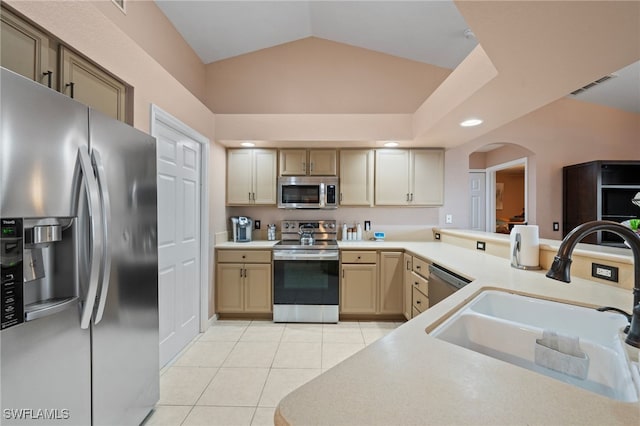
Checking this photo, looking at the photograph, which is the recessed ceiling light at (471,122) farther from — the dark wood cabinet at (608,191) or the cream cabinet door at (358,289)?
the dark wood cabinet at (608,191)

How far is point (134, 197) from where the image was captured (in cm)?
153

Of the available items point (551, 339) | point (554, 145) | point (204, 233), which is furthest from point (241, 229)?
point (554, 145)

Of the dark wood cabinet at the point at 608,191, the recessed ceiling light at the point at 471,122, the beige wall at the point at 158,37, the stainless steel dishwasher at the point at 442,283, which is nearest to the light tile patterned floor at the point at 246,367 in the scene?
the stainless steel dishwasher at the point at 442,283

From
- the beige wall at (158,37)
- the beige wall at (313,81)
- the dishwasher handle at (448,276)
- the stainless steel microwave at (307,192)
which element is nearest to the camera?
the dishwasher handle at (448,276)

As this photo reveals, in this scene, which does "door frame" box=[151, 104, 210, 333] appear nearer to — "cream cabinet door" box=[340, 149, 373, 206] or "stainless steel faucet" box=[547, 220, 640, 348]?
"cream cabinet door" box=[340, 149, 373, 206]

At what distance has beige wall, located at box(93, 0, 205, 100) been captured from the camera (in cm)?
205

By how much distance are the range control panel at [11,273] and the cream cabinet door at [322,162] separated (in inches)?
111

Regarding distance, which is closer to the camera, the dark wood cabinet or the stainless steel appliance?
the stainless steel appliance

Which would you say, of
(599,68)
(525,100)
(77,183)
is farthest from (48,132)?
(525,100)

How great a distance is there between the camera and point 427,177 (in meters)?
3.56

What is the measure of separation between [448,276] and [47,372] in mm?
2242

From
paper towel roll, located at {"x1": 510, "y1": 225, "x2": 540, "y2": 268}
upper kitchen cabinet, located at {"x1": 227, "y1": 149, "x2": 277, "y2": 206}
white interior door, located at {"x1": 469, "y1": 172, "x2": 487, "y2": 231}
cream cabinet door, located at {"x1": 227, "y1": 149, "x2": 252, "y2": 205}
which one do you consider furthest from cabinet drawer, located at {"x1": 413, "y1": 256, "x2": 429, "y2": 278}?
white interior door, located at {"x1": 469, "y1": 172, "x2": 487, "y2": 231}

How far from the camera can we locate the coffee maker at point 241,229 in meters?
3.52

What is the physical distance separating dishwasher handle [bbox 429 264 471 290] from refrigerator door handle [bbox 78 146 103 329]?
2.02m
